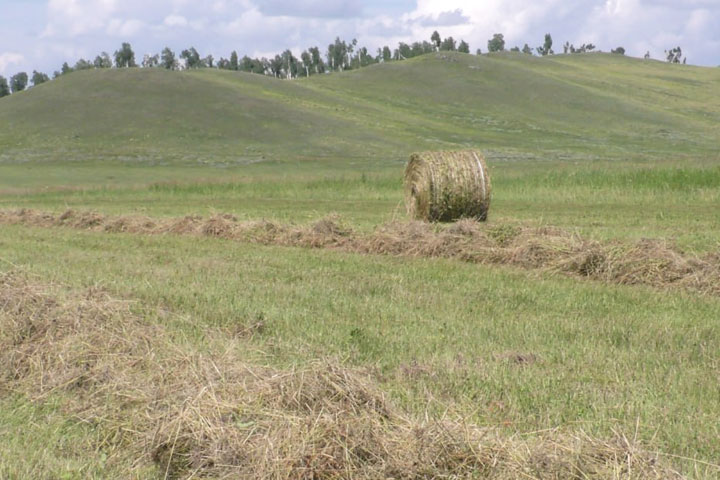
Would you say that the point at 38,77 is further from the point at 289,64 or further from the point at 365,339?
the point at 365,339

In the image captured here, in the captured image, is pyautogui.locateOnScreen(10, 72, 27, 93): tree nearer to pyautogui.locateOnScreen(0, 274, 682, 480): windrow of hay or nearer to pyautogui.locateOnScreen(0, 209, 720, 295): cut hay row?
pyautogui.locateOnScreen(0, 209, 720, 295): cut hay row

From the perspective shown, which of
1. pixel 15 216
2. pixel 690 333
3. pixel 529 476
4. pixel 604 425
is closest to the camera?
pixel 529 476

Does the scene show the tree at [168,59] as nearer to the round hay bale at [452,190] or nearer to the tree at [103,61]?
the tree at [103,61]

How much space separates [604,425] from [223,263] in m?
8.57

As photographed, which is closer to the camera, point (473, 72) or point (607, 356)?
point (607, 356)

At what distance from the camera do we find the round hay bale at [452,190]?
20047 millimetres

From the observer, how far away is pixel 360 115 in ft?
302

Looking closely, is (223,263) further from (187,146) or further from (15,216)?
(187,146)

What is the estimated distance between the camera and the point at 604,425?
19.2ft

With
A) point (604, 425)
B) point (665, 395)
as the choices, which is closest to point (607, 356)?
point (665, 395)

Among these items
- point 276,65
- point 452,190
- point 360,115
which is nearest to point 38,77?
point 276,65

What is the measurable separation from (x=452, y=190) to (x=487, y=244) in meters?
5.82

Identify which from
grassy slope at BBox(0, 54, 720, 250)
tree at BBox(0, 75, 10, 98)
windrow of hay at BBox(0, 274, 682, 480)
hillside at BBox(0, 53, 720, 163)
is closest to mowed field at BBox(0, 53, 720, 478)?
windrow of hay at BBox(0, 274, 682, 480)

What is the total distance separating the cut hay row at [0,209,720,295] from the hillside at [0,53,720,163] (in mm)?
45728
